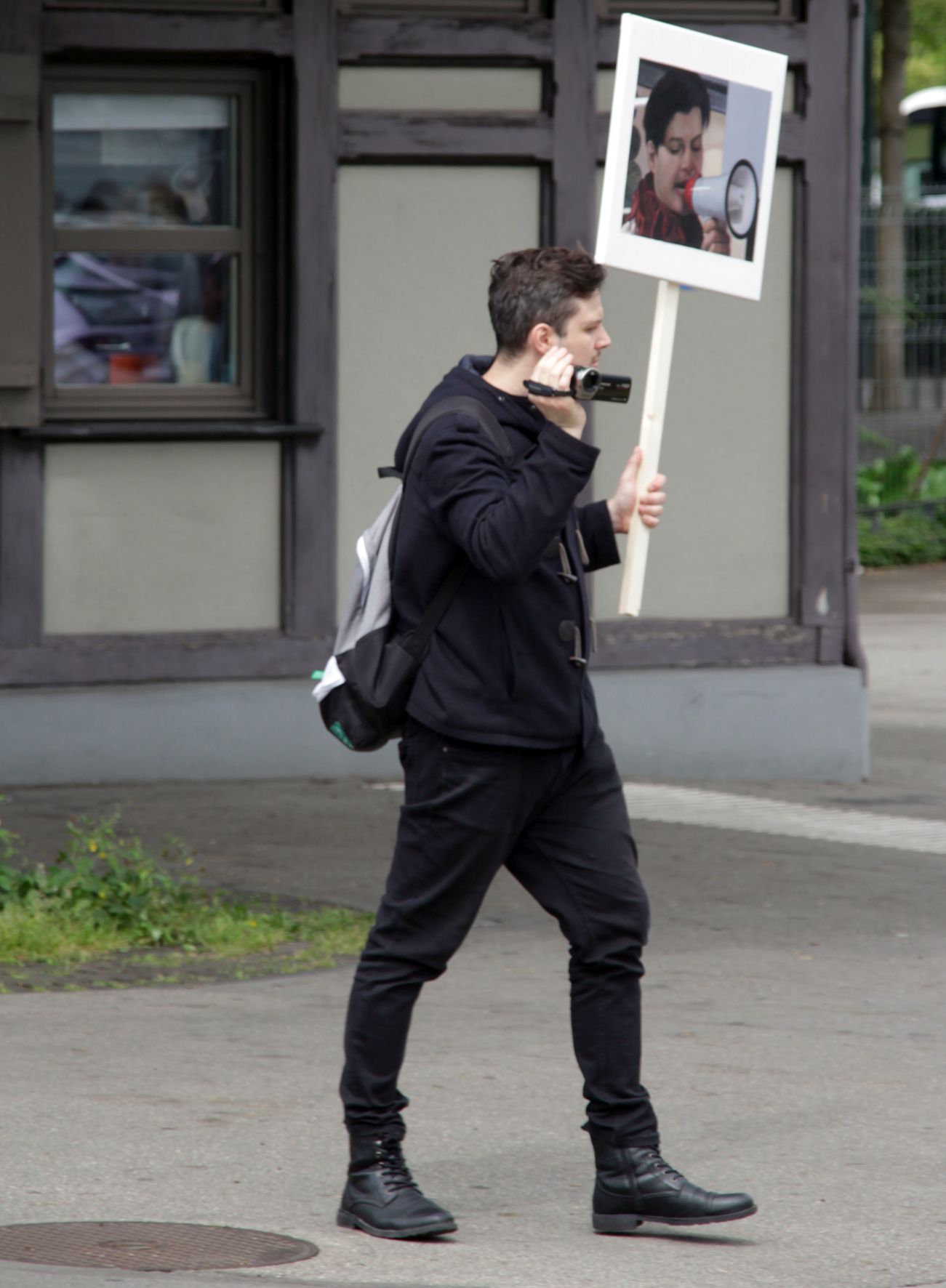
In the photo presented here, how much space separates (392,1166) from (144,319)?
613cm

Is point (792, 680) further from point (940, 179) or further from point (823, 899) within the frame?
point (940, 179)

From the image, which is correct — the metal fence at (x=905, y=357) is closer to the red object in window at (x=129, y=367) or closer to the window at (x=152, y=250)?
the window at (x=152, y=250)

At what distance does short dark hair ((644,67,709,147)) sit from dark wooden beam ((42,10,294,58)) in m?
5.20

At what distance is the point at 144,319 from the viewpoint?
9938 mm

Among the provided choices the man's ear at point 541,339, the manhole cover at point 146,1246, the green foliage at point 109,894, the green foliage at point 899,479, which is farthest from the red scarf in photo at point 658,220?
the green foliage at point 899,479

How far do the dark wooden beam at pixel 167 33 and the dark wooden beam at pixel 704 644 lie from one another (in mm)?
2900

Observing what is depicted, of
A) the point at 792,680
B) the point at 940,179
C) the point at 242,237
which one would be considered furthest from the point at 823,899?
the point at 940,179

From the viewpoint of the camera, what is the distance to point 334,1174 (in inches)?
190

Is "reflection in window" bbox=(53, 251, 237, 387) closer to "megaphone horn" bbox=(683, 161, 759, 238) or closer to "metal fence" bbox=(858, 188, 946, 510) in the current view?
"megaphone horn" bbox=(683, 161, 759, 238)

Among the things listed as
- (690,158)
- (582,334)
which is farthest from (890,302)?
(582,334)

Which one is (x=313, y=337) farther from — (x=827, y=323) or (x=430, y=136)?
(x=827, y=323)

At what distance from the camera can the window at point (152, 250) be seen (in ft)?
32.0

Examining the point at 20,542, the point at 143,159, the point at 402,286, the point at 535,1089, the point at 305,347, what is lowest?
the point at 535,1089

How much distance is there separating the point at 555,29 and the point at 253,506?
7.93ft
